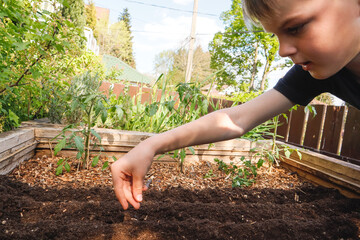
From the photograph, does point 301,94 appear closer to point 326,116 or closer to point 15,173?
point 15,173

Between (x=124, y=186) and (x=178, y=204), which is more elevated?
(x=124, y=186)

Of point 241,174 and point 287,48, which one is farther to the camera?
point 241,174

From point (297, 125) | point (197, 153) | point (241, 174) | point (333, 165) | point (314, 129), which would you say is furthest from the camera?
point (297, 125)

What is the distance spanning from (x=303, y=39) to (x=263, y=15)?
0.55ft

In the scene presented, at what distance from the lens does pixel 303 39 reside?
83cm

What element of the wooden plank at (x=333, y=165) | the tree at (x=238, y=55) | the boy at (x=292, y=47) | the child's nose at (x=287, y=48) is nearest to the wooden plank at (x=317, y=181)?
the wooden plank at (x=333, y=165)

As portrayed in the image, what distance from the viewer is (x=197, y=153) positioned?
9.21 ft

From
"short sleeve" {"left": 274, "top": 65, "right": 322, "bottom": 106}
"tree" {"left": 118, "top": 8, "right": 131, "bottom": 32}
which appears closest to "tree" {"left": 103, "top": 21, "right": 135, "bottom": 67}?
"tree" {"left": 118, "top": 8, "right": 131, "bottom": 32}

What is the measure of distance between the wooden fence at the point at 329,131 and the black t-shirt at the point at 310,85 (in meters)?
1.55

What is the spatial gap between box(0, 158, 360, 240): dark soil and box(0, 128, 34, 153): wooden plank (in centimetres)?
25

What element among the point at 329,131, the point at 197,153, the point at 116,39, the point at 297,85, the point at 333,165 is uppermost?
the point at 116,39

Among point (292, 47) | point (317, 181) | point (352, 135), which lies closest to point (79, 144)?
point (292, 47)

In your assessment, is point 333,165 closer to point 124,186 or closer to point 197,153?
point 197,153

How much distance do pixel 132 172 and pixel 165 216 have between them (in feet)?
2.19
